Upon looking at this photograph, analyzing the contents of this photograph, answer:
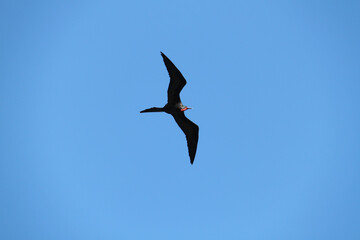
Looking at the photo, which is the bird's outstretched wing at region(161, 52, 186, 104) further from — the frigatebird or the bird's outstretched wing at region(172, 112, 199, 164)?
the bird's outstretched wing at region(172, 112, 199, 164)

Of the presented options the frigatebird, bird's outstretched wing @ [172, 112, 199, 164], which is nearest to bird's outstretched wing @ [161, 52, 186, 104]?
the frigatebird

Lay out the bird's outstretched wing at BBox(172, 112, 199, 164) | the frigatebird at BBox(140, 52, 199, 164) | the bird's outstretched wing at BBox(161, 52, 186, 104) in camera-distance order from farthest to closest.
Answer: the bird's outstretched wing at BBox(172, 112, 199, 164)
the frigatebird at BBox(140, 52, 199, 164)
the bird's outstretched wing at BBox(161, 52, 186, 104)

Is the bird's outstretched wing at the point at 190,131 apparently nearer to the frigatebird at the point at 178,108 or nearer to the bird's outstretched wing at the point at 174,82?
the frigatebird at the point at 178,108

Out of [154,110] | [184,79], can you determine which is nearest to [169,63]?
[184,79]

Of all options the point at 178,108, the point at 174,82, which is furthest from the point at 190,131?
the point at 174,82

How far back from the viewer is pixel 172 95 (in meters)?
17.3

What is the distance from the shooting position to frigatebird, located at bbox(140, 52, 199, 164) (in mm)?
16473

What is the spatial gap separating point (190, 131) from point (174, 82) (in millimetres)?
3791

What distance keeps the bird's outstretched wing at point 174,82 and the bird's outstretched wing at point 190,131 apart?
4.62 ft

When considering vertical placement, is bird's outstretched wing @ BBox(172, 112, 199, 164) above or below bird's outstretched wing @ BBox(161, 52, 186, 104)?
below

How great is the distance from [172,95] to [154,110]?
1.45 m

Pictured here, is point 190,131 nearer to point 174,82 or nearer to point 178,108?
point 178,108

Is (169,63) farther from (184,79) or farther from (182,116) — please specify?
(182,116)

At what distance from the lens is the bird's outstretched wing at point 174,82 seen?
53.5 ft
